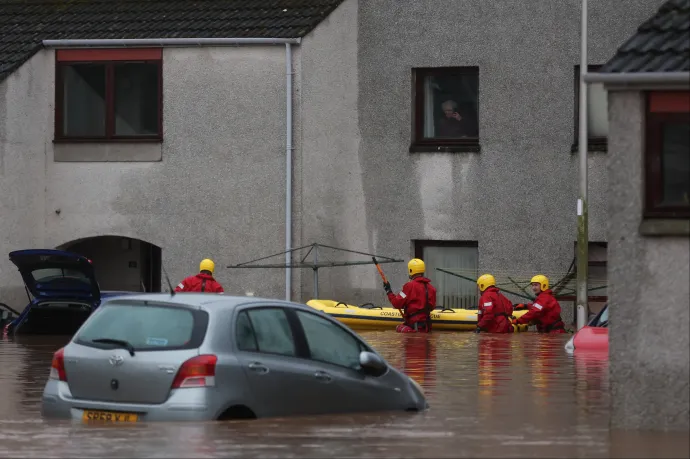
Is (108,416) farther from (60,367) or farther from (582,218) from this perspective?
(582,218)

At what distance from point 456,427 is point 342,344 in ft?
3.88

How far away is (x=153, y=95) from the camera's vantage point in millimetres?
30516

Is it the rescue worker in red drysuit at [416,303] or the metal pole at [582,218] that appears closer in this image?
the metal pole at [582,218]

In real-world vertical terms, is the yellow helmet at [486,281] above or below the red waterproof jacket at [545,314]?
above

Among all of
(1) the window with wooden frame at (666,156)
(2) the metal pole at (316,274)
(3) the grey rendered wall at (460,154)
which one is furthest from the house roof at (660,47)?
(2) the metal pole at (316,274)

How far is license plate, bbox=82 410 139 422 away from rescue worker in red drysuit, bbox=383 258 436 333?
561 inches

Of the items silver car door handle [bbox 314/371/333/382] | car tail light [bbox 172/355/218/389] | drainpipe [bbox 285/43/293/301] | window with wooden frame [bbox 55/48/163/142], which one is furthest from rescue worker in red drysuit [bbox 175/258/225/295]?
car tail light [bbox 172/355/218/389]

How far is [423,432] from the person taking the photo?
43.8ft

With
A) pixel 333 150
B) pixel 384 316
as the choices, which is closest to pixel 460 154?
pixel 333 150

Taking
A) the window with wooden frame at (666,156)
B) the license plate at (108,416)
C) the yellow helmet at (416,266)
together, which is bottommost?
the license plate at (108,416)

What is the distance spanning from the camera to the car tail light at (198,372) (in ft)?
41.9

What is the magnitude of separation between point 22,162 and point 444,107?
295 inches

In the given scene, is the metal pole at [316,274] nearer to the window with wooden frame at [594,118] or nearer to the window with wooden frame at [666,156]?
the window with wooden frame at [594,118]

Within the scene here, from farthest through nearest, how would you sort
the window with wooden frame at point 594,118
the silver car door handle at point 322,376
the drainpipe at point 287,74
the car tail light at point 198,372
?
1. the drainpipe at point 287,74
2. the window with wooden frame at point 594,118
3. the silver car door handle at point 322,376
4. the car tail light at point 198,372
